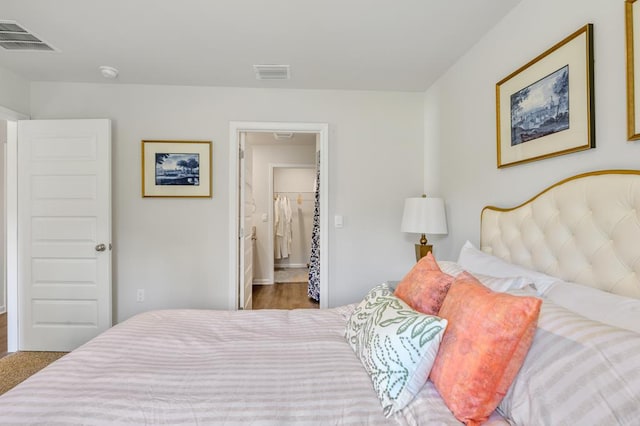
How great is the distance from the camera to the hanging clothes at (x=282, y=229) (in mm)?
6035

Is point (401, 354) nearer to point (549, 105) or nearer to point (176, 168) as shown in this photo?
point (549, 105)

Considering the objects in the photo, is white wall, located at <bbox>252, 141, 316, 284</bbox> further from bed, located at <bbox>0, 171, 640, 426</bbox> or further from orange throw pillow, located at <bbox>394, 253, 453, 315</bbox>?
orange throw pillow, located at <bbox>394, 253, 453, 315</bbox>

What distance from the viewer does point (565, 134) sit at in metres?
1.39

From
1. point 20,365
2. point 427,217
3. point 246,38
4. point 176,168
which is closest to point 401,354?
point 427,217

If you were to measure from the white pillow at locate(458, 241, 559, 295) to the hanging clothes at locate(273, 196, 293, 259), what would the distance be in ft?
14.9

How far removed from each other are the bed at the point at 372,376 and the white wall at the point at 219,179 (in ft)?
4.38

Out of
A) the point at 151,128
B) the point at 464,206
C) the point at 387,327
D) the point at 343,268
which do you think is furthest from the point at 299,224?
the point at 387,327

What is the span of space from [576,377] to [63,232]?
11.3ft

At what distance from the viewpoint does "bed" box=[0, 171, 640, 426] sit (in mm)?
750

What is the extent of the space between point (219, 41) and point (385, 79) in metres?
1.41

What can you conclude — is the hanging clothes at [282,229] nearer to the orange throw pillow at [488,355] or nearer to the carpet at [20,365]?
the carpet at [20,365]

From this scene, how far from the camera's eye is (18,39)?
2.07m

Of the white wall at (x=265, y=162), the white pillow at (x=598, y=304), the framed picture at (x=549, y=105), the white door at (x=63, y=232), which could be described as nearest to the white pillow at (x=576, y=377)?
the white pillow at (x=598, y=304)

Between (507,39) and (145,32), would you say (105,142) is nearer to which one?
(145,32)
